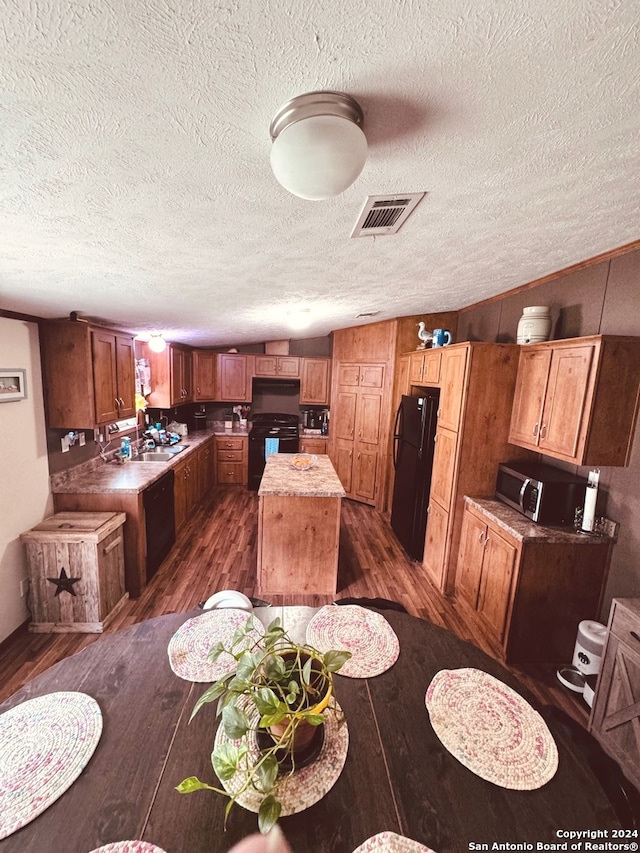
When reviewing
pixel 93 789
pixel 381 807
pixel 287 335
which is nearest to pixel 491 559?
pixel 381 807

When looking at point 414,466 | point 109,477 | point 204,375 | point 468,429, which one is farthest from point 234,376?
point 468,429

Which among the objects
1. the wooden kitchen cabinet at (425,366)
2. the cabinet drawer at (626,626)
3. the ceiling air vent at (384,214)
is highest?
the ceiling air vent at (384,214)

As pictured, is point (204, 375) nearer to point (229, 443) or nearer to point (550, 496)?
point (229, 443)

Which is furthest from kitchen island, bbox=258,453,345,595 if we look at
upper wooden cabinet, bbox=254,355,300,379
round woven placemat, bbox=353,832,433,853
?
upper wooden cabinet, bbox=254,355,300,379

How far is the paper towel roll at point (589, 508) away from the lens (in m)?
2.06

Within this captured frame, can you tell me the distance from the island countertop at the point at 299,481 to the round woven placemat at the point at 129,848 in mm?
1999

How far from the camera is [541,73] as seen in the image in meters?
0.72

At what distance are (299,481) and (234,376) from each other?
10.6ft

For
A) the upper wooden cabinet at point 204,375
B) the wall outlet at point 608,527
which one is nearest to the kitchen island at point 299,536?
the wall outlet at point 608,527

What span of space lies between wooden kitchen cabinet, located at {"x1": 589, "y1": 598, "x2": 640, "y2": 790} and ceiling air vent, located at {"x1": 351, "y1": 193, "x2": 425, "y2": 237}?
2052 mm

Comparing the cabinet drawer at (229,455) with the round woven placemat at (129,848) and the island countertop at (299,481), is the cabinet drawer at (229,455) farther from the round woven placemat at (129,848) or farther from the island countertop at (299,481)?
the round woven placemat at (129,848)

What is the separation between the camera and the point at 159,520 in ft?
10.6

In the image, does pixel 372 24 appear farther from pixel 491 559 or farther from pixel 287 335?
pixel 287 335

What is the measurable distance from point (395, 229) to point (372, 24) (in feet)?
3.13
